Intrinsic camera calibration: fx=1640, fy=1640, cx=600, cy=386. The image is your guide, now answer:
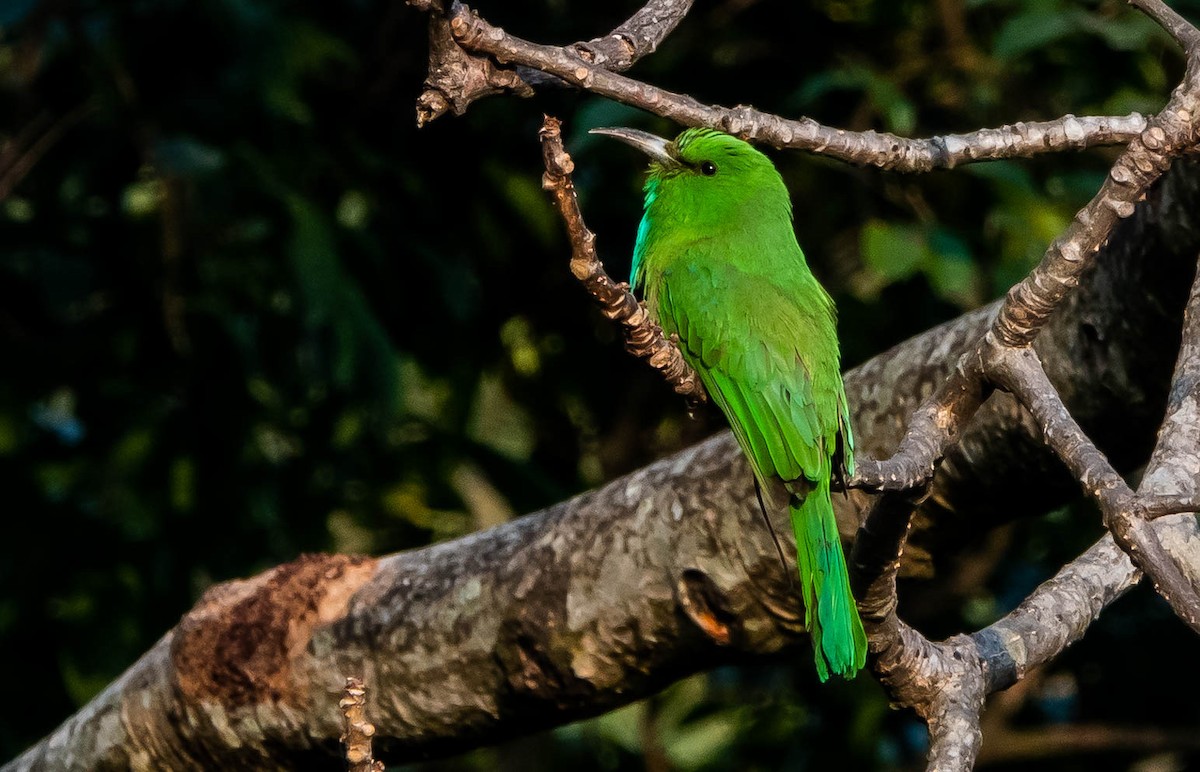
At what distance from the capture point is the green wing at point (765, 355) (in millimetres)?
2457

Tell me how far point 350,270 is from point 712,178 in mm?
1354

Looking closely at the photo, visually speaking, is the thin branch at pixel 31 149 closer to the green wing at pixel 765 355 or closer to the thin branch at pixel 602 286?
the green wing at pixel 765 355

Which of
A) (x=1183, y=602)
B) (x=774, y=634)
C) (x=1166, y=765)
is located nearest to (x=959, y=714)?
(x=1183, y=602)

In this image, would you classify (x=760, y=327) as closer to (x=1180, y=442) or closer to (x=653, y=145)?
(x=653, y=145)

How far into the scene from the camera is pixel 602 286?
1.89 meters

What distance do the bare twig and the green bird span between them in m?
0.68

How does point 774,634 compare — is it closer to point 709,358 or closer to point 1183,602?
point 709,358

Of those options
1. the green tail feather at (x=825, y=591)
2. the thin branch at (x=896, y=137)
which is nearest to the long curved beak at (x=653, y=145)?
the green tail feather at (x=825, y=591)

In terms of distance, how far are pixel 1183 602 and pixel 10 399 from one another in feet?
10.8

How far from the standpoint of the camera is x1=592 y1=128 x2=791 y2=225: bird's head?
3.01 meters

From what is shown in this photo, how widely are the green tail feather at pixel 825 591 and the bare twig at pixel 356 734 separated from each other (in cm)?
67

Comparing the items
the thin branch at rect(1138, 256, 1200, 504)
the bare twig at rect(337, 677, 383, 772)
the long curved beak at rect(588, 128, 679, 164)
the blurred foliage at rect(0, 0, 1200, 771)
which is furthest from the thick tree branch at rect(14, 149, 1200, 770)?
the bare twig at rect(337, 677, 383, 772)

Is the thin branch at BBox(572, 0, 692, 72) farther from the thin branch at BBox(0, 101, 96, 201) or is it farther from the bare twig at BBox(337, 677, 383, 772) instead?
the thin branch at BBox(0, 101, 96, 201)

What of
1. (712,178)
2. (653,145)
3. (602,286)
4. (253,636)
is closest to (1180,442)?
(602,286)
